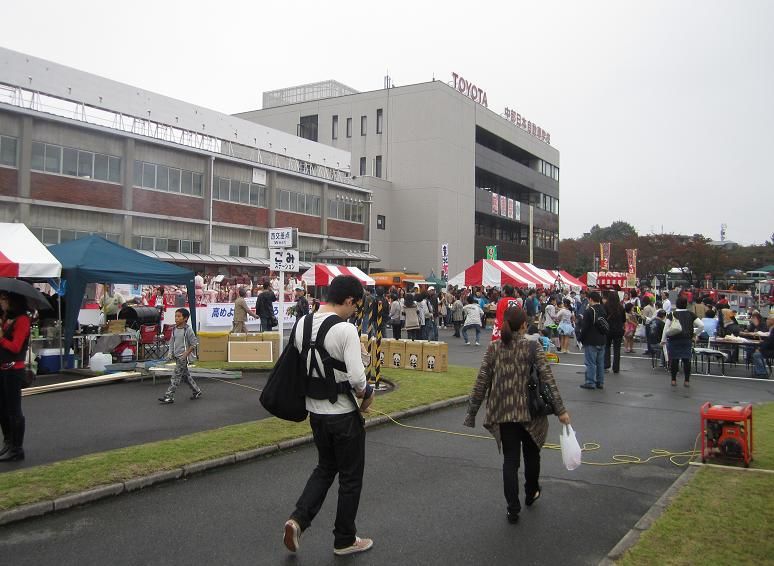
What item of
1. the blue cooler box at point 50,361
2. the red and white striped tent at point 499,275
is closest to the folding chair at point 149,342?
the blue cooler box at point 50,361

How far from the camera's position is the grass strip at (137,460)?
5.57 metres

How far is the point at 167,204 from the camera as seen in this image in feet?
119

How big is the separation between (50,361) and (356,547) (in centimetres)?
1138

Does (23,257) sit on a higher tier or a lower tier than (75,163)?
lower

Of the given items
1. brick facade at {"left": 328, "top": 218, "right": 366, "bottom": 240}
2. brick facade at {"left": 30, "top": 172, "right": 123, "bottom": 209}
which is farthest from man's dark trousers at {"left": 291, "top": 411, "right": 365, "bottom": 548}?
brick facade at {"left": 328, "top": 218, "right": 366, "bottom": 240}

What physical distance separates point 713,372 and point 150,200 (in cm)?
3087

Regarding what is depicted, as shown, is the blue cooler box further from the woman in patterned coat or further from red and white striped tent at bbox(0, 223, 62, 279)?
the woman in patterned coat

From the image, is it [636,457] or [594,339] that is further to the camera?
[594,339]

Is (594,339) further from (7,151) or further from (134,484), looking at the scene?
(7,151)

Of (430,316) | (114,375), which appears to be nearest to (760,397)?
(430,316)

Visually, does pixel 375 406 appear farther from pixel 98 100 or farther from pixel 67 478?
pixel 98 100

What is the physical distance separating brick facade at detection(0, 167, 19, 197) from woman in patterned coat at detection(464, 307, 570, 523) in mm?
31220

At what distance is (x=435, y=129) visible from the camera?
175 feet

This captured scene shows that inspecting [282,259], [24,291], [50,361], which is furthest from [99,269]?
[24,291]
